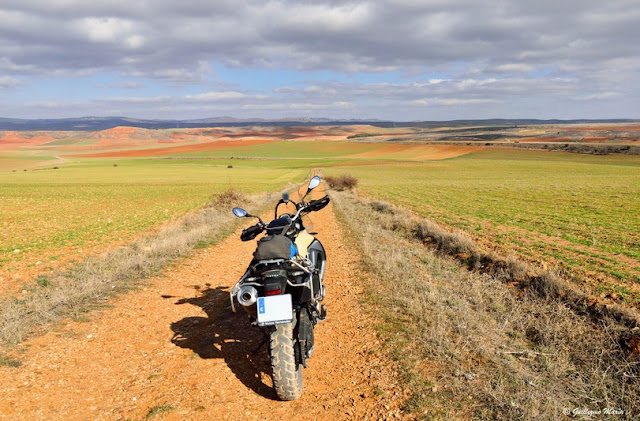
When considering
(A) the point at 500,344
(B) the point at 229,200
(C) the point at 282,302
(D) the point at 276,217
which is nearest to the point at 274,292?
(C) the point at 282,302

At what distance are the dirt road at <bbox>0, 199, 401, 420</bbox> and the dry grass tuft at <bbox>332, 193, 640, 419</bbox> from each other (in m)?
0.57

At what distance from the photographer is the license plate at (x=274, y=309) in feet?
13.7

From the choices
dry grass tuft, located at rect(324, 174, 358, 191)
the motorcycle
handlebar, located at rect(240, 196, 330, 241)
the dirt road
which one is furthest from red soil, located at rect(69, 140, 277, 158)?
the motorcycle

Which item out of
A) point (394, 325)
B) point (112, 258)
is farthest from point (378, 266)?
point (112, 258)

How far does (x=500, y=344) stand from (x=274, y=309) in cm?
374

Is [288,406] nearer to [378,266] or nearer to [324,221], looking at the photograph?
[378,266]

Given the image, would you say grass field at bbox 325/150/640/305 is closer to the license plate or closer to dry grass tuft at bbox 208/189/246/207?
the license plate

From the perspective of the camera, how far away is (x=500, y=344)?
5.80 meters

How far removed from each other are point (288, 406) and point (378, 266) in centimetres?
571

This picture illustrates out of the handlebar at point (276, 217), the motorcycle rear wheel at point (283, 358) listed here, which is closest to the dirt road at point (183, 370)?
the motorcycle rear wheel at point (283, 358)

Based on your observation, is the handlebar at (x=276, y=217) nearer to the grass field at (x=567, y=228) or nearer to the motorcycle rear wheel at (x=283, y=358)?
the motorcycle rear wheel at (x=283, y=358)

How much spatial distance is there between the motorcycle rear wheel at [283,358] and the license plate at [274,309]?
21cm

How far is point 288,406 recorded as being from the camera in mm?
4473

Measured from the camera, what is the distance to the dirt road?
14.3ft
